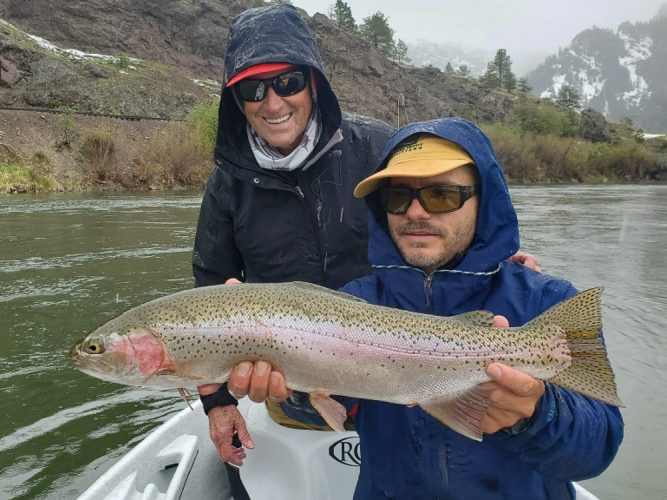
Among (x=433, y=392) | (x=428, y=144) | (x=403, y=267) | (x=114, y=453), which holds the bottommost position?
(x=114, y=453)

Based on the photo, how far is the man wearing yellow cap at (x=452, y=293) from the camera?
2.09 meters

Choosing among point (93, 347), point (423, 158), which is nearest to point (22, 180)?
point (93, 347)

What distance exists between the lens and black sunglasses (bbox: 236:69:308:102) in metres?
3.15

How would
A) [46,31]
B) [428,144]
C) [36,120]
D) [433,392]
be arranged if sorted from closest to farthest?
[433,392]
[428,144]
[36,120]
[46,31]

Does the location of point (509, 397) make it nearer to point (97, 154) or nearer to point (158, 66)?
point (97, 154)

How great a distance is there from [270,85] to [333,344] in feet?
5.31

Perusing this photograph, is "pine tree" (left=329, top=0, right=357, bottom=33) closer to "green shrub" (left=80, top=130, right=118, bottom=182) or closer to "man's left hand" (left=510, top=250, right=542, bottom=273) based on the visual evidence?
"green shrub" (left=80, top=130, right=118, bottom=182)

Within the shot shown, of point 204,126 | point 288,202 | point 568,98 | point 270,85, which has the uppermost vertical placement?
point 568,98

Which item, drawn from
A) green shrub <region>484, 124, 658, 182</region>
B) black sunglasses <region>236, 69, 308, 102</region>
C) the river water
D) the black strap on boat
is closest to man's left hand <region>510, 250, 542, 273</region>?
black sunglasses <region>236, 69, 308, 102</region>

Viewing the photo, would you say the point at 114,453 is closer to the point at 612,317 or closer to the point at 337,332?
the point at 337,332

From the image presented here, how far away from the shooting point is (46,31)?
7338cm

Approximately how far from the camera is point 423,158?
2.45m

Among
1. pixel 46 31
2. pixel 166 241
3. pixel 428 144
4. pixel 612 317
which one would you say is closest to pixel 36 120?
pixel 166 241

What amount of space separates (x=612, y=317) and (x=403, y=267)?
7.94m
